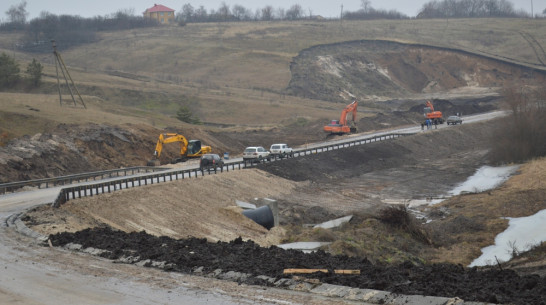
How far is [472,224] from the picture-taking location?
119 ft

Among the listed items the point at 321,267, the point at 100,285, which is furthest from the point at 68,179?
the point at 321,267

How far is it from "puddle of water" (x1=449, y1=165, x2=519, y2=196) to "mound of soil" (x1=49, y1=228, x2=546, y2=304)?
1321 inches

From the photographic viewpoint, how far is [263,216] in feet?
121

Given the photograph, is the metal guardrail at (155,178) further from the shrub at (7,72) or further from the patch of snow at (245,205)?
the shrub at (7,72)

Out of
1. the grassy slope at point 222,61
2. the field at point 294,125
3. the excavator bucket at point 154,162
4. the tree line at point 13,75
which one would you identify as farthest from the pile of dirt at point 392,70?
the excavator bucket at point 154,162

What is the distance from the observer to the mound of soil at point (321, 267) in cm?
1485

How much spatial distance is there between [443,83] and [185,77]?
55526 millimetres

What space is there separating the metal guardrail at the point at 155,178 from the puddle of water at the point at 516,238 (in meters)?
18.9

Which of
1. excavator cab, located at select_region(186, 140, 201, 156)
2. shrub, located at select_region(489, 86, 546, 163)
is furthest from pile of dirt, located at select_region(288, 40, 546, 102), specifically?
excavator cab, located at select_region(186, 140, 201, 156)

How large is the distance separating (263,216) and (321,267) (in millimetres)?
18713

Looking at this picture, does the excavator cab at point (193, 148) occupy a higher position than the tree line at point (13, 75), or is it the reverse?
the tree line at point (13, 75)

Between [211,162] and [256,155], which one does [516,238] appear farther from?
[256,155]

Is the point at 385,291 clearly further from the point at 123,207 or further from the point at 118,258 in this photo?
the point at 123,207

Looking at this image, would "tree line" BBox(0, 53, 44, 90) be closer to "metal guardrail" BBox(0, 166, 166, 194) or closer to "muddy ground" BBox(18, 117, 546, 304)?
"metal guardrail" BBox(0, 166, 166, 194)
